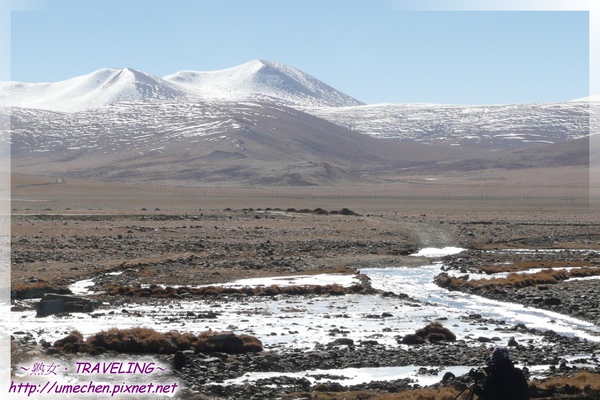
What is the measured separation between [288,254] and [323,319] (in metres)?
19.2

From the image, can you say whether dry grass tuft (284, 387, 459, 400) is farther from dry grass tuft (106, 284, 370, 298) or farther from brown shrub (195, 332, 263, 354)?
dry grass tuft (106, 284, 370, 298)

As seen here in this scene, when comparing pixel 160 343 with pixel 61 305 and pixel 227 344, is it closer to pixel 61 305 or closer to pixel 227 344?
pixel 227 344

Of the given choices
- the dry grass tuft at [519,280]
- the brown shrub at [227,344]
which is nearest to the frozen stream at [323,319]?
the brown shrub at [227,344]

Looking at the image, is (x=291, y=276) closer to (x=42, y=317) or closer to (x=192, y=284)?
(x=192, y=284)

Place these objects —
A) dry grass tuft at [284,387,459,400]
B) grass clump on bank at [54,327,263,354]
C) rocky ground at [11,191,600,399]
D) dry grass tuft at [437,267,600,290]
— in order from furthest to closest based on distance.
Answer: dry grass tuft at [437,267,600,290] → grass clump on bank at [54,327,263,354] → rocky ground at [11,191,600,399] → dry grass tuft at [284,387,459,400]

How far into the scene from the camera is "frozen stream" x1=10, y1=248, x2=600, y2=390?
19.9m

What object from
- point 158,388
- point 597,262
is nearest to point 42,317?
point 158,388

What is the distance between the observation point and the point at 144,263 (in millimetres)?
36500

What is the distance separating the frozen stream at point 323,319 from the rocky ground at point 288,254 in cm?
82

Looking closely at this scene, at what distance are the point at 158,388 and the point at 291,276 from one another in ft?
63.5

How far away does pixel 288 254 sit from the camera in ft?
138

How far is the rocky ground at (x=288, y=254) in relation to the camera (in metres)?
17.0

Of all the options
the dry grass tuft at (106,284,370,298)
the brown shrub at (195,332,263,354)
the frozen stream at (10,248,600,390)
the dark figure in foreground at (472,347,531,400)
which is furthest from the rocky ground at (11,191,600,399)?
the dark figure in foreground at (472,347,531,400)

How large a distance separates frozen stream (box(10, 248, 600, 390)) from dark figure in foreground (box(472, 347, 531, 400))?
4.65 m
